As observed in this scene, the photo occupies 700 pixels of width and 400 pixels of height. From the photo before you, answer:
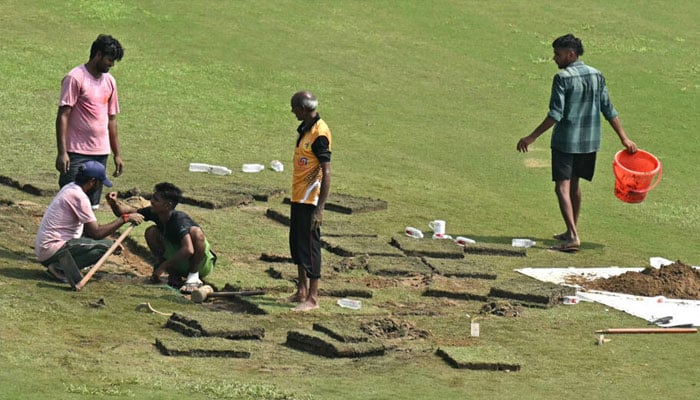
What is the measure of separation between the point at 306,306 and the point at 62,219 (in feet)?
7.66

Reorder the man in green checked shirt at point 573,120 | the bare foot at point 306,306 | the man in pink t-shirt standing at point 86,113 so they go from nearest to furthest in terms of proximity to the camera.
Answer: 1. the bare foot at point 306,306
2. the man in pink t-shirt standing at point 86,113
3. the man in green checked shirt at point 573,120

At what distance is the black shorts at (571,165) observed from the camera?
582 inches

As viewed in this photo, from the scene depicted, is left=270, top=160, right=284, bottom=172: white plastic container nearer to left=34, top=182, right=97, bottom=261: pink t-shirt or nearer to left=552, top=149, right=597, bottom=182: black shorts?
left=552, top=149, right=597, bottom=182: black shorts

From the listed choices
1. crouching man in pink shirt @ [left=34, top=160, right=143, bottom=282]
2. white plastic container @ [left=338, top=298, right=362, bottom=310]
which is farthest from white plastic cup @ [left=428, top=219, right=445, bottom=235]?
crouching man in pink shirt @ [left=34, top=160, right=143, bottom=282]

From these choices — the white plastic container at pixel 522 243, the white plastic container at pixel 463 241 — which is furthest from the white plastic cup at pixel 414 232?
the white plastic container at pixel 522 243

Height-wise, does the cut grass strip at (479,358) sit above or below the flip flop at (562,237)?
below

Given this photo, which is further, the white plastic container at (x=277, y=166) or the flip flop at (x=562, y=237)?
the white plastic container at (x=277, y=166)

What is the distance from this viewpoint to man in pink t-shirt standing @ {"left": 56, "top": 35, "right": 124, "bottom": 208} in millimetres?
12172

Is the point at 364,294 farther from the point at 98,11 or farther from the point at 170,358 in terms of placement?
the point at 98,11

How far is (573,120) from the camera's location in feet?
48.3

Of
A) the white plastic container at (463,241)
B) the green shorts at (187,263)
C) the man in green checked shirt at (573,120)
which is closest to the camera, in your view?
the green shorts at (187,263)

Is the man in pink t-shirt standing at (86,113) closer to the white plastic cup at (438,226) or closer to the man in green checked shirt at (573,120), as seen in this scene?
the white plastic cup at (438,226)

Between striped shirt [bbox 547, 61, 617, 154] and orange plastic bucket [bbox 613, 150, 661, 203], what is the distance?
1.42ft

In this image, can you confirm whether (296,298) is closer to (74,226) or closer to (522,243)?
(74,226)
